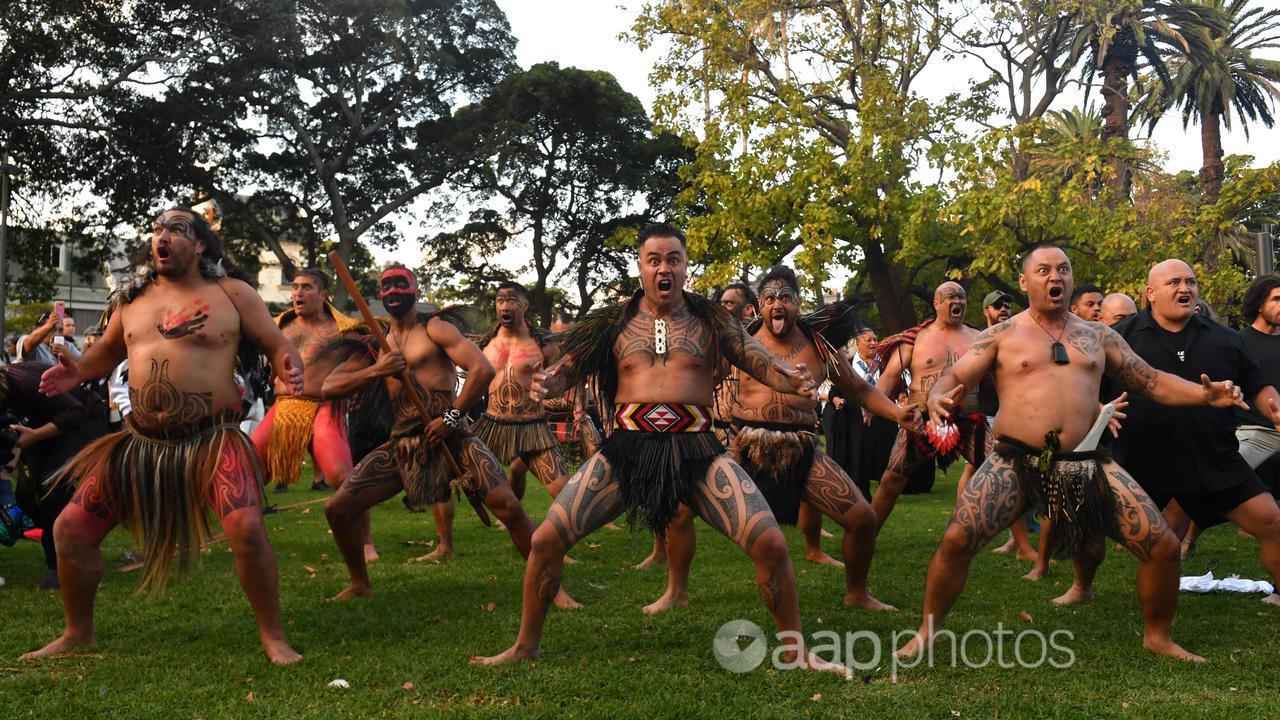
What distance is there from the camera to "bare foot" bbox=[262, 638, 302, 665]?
498cm

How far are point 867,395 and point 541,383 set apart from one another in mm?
1703

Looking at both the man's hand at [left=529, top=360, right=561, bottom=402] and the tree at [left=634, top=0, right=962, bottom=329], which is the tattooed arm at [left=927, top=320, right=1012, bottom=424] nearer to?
the man's hand at [left=529, top=360, right=561, bottom=402]

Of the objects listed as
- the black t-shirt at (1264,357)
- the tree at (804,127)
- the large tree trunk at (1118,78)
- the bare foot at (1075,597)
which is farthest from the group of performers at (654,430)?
the large tree trunk at (1118,78)

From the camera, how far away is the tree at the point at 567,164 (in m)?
32.4

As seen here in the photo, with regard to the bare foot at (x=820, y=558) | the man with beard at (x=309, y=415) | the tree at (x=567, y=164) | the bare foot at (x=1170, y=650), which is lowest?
the bare foot at (x=820, y=558)

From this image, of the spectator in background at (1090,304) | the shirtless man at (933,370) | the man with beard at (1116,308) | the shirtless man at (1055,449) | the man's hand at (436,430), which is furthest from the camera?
the spectator in background at (1090,304)

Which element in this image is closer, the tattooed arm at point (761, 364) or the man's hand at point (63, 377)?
the tattooed arm at point (761, 364)

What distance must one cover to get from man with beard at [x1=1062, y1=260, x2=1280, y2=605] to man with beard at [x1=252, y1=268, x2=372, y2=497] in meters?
5.03

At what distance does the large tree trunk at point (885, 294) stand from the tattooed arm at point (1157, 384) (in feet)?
51.7

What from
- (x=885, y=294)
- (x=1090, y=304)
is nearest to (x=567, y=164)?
(x=885, y=294)

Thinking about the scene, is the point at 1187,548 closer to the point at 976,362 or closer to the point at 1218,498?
the point at 1218,498

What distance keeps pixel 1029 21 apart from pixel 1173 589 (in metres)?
19.4

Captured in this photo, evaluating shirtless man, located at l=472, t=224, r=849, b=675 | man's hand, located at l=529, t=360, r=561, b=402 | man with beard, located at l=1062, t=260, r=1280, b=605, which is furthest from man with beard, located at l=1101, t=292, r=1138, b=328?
man's hand, located at l=529, t=360, r=561, b=402

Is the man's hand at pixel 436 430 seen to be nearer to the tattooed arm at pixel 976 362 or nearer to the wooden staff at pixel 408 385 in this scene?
the wooden staff at pixel 408 385
